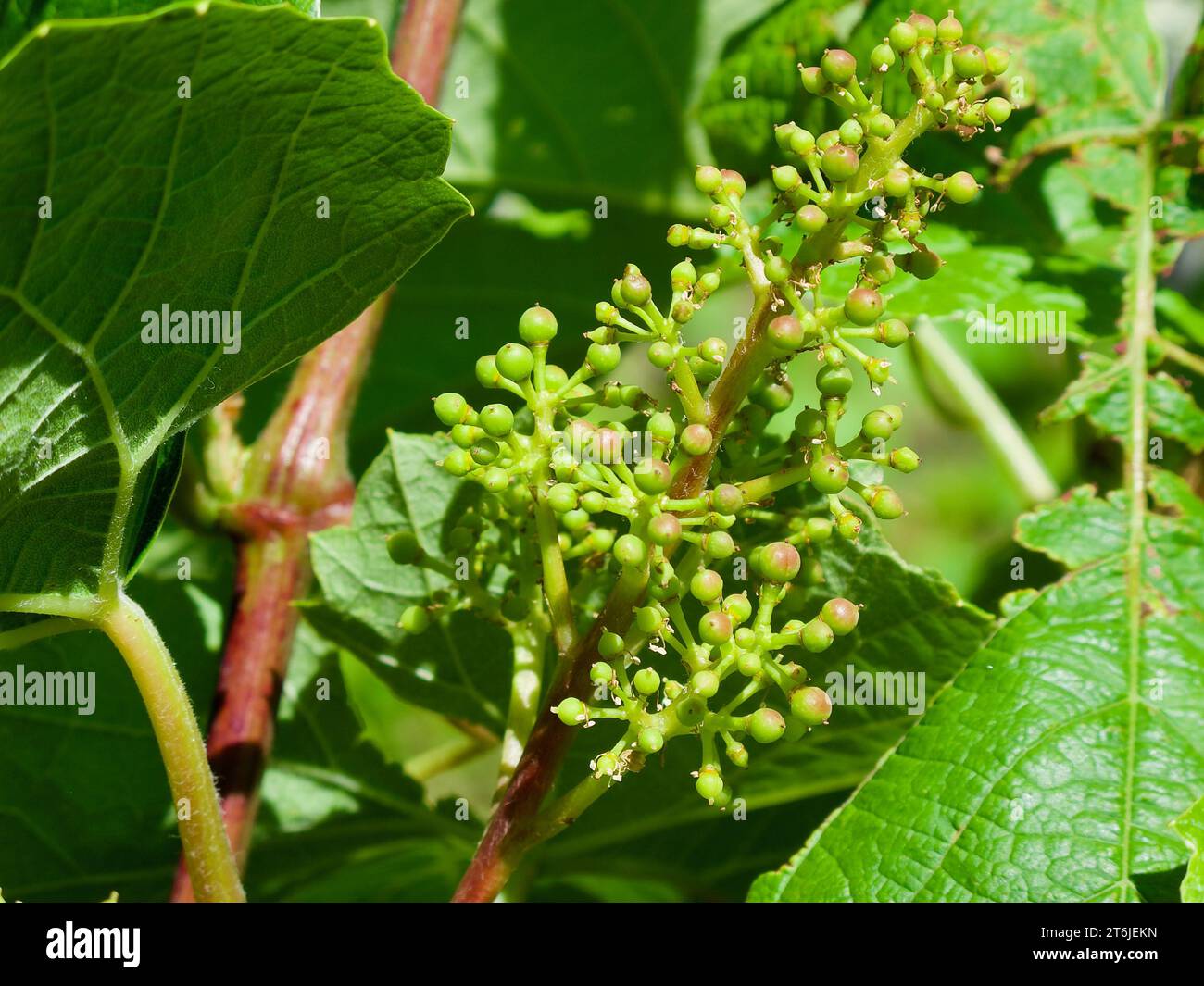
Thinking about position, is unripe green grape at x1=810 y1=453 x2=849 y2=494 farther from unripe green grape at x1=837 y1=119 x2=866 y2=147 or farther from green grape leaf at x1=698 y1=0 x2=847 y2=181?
green grape leaf at x1=698 y1=0 x2=847 y2=181

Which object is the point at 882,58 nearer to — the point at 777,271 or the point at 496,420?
the point at 777,271

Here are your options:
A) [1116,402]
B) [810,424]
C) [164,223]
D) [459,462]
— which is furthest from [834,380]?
[1116,402]

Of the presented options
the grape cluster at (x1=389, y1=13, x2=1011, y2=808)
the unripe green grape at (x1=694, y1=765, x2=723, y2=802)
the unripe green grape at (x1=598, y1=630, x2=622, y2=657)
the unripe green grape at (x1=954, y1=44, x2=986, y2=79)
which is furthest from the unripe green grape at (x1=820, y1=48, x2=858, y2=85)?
the unripe green grape at (x1=694, y1=765, x2=723, y2=802)

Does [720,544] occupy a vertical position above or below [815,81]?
below

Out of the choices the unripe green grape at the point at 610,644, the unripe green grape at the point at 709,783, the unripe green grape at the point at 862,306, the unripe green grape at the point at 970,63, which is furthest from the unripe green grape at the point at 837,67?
the unripe green grape at the point at 709,783
